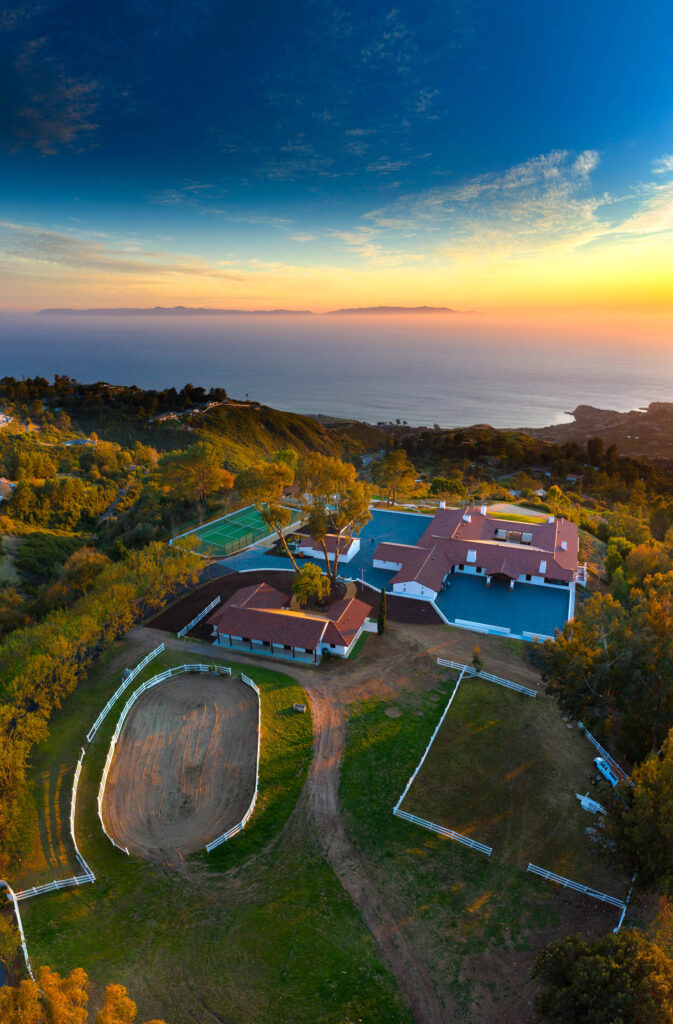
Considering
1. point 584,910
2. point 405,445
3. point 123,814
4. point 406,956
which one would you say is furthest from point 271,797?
point 405,445

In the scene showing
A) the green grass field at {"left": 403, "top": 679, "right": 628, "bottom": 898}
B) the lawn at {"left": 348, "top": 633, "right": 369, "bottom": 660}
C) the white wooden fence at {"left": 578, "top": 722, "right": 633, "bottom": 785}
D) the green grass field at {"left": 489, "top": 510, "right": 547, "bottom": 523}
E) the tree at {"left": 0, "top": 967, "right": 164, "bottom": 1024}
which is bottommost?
the green grass field at {"left": 403, "top": 679, "right": 628, "bottom": 898}

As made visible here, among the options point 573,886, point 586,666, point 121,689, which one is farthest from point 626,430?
point 121,689

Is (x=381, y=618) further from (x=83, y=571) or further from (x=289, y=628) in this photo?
(x=83, y=571)

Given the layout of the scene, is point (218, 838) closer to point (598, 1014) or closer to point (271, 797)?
point (271, 797)

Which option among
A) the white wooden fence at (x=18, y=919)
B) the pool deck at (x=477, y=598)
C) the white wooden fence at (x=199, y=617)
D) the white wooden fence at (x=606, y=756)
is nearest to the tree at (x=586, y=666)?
the white wooden fence at (x=606, y=756)

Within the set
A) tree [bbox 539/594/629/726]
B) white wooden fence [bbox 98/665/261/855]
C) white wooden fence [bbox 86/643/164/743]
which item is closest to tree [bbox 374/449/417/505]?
white wooden fence [bbox 98/665/261/855]

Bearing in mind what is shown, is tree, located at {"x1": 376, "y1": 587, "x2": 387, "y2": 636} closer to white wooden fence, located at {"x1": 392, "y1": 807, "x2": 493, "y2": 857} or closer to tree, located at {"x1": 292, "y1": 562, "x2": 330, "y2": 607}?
tree, located at {"x1": 292, "y1": 562, "x2": 330, "y2": 607}

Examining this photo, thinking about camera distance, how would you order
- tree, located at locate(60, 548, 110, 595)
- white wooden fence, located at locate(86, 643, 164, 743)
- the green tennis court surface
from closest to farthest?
white wooden fence, located at locate(86, 643, 164, 743) → tree, located at locate(60, 548, 110, 595) → the green tennis court surface
